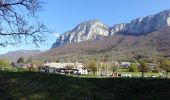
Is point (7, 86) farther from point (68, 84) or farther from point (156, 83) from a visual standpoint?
point (156, 83)

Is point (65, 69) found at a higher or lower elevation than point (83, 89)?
higher

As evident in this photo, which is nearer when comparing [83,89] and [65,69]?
[83,89]

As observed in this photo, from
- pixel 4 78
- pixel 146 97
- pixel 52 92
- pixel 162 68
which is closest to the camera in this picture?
pixel 146 97

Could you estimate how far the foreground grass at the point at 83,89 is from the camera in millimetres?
15516

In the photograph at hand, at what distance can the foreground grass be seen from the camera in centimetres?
1552

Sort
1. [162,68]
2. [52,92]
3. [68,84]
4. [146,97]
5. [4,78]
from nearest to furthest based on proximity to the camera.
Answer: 1. [146,97]
2. [52,92]
3. [68,84]
4. [4,78]
5. [162,68]

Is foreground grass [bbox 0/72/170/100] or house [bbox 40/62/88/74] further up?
house [bbox 40/62/88/74]

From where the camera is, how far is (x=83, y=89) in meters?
16.6

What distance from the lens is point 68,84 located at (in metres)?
17.7

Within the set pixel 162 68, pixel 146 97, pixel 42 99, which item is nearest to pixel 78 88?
pixel 42 99

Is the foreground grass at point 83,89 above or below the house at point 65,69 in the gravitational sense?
below

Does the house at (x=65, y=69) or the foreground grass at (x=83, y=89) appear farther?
the house at (x=65, y=69)

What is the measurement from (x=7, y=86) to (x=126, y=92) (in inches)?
243

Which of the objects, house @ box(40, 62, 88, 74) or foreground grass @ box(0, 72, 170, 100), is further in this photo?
house @ box(40, 62, 88, 74)
